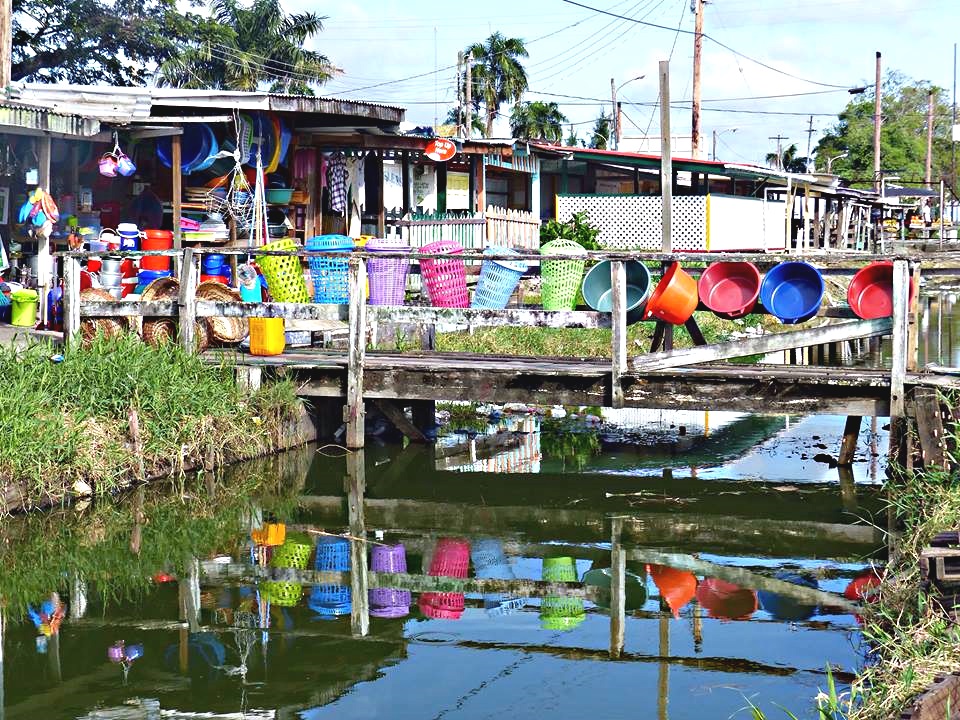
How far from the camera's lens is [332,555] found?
941cm

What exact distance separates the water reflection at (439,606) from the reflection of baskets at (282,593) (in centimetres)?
3

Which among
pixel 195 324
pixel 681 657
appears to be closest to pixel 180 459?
pixel 195 324

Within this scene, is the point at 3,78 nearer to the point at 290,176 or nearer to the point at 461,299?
the point at 290,176

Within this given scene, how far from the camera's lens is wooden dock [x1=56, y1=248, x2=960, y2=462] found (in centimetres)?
1123

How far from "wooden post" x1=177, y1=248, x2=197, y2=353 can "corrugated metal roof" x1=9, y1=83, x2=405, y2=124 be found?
303cm

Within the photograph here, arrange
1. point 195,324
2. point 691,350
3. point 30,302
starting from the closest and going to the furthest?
1. point 691,350
2. point 195,324
3. point 30,302

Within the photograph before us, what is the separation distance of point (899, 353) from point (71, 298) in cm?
788

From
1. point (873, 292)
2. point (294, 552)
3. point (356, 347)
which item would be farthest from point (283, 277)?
point (873, 292)

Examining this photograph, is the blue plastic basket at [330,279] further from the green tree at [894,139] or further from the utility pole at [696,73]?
the green tree at [894,139]

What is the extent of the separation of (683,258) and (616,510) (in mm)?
2221

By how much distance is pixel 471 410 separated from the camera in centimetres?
1609

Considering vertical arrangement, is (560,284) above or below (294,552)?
above

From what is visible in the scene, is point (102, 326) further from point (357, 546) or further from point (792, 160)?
point (792, 160)

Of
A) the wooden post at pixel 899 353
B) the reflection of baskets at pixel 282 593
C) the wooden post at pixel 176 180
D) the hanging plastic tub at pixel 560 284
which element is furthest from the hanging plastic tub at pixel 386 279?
the reflection of baskets at pixel 282 593
